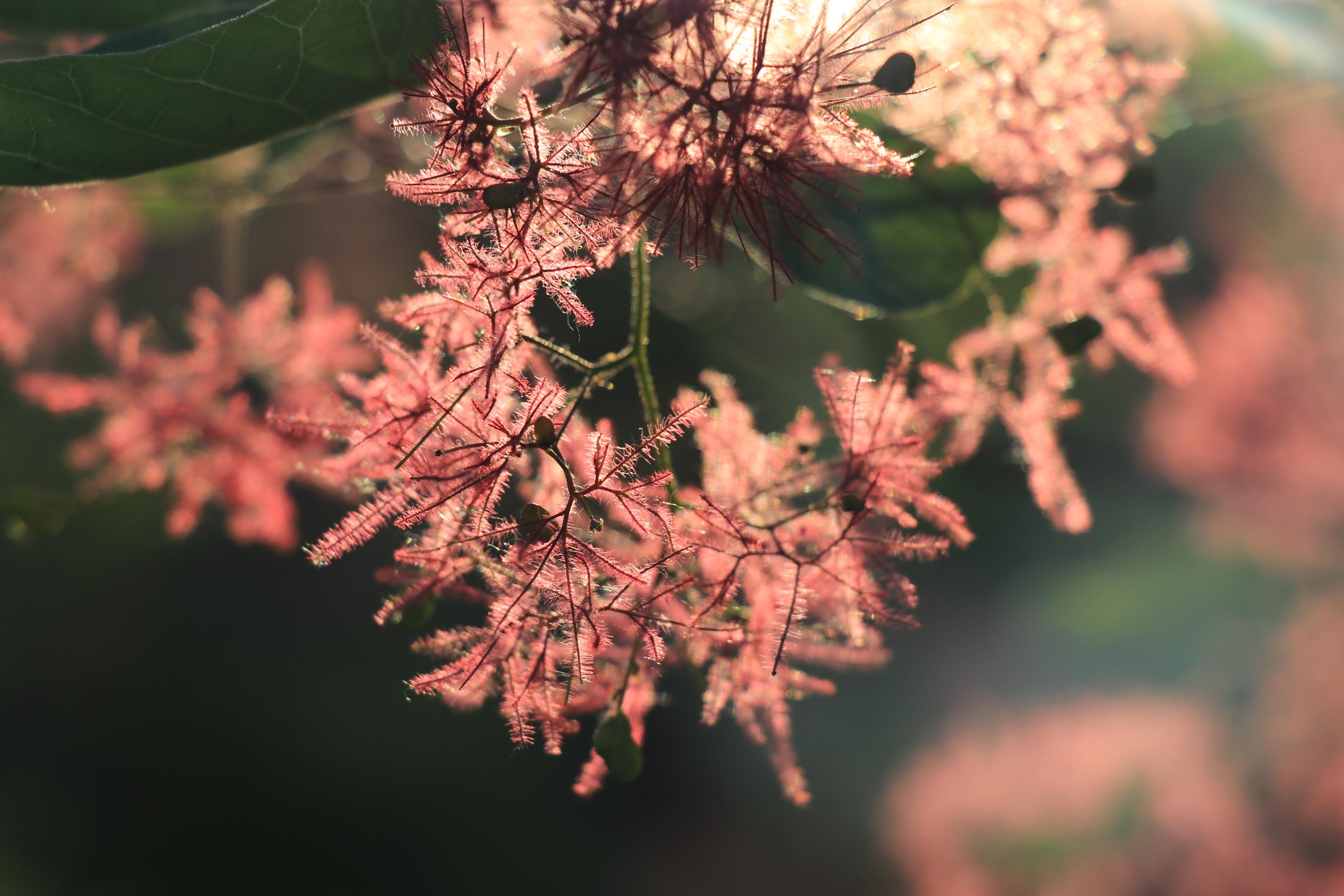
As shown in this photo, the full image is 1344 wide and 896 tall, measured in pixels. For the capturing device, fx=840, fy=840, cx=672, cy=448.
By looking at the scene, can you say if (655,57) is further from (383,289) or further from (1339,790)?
(1339,790)

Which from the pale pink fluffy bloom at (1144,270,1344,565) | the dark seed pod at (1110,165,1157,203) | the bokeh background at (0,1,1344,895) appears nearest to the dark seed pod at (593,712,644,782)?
the dark seed pod at (1110,165,1157,203)

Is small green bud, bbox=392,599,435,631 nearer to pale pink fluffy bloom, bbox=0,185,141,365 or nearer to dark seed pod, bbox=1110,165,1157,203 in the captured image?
dark seed pod, bbox=1110,165,1157,203

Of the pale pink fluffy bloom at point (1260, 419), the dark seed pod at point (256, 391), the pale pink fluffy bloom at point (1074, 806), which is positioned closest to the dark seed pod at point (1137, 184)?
the dark seed pod at point (256, 391)

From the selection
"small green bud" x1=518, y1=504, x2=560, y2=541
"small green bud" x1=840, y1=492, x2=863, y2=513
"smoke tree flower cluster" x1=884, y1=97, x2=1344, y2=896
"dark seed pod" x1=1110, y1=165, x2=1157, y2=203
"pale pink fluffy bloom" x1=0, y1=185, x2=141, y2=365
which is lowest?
"small green bud" x1=518, y1=504, x2=560, y2=541

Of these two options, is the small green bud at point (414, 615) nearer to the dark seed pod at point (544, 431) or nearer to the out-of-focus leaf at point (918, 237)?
the dark seed pod at point (544, 431)

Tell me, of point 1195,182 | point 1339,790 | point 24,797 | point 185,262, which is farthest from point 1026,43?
point 24,797

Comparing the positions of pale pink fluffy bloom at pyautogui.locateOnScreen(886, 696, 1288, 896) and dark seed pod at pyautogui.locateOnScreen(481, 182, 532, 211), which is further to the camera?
pale pink fluffy bloom at pyautogui.locateOnScreen(886, 696, 1288, 896)

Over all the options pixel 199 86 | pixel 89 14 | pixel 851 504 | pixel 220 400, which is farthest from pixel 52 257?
pixel 851 504
